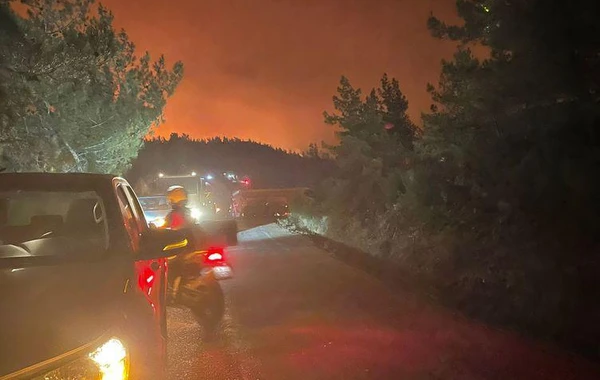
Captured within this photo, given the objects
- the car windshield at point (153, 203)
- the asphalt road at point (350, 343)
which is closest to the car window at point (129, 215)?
the asphalt road at point (350, 343)

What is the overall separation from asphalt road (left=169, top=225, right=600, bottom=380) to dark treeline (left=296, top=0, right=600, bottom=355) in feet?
3.65

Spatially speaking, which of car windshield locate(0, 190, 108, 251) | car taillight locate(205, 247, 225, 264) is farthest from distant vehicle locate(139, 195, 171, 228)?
car windshield locate(0, 190, 108, 251)

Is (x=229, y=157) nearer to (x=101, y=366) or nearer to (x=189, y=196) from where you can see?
(x=189, y=196)

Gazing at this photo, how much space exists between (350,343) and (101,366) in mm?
4913

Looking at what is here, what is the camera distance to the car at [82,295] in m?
2.72

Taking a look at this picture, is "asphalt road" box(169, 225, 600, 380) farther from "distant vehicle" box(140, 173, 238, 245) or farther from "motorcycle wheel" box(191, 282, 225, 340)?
"distant vehicle" box(140, 173, 238, 245)

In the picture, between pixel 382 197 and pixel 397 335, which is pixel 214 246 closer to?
pixel 397 335

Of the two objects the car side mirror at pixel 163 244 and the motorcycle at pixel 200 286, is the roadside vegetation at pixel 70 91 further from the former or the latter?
the car side mirror at pixel 163 244

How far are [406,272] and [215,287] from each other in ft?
21.7

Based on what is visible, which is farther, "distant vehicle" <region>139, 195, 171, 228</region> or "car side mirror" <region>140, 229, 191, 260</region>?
"distant vehicle" <region>139, 195, 171, 228</region>

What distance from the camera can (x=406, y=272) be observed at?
556 inches

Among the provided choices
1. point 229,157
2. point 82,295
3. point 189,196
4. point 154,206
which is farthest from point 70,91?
point 229,157

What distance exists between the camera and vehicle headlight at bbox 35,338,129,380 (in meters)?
2.68

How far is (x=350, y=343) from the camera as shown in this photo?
7.42m
